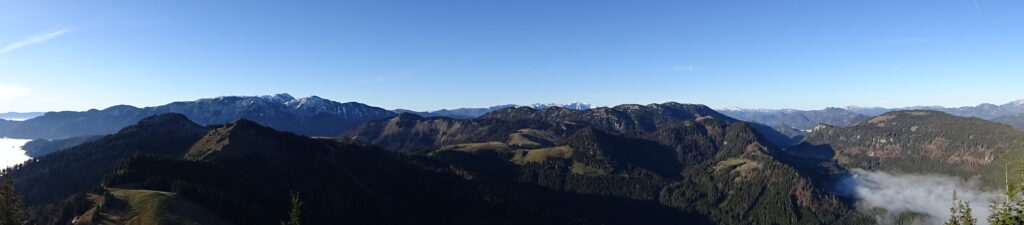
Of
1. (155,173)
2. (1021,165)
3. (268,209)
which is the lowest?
(268,209)

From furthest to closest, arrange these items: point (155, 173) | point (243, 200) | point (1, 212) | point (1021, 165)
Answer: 1. point (155, 173)
2. point (243, 200)
3. point (1021, 165)
4. point (1, 212)

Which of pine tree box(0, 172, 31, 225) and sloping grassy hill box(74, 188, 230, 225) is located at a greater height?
pine tree box(0, 172, 31, 225)

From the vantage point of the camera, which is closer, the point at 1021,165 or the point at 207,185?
the point at 1021,165

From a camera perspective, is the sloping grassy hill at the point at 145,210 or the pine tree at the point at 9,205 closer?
the pine tree at the point at 9,205

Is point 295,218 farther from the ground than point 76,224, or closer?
farther from the ground

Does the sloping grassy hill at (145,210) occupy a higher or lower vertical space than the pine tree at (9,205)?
lower

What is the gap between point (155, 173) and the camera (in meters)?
199

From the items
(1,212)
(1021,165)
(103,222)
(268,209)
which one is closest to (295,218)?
(1,212)

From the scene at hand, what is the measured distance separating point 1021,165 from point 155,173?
776 ft

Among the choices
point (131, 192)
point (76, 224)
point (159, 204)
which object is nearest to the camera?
point (76, 224)

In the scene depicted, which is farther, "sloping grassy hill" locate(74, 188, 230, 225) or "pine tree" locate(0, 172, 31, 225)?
"sloping grassy hill" locate(74, 188, 230, 225)

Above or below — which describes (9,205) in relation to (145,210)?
above

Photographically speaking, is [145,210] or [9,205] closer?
[9,205]

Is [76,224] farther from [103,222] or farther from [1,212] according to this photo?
[1,212]
